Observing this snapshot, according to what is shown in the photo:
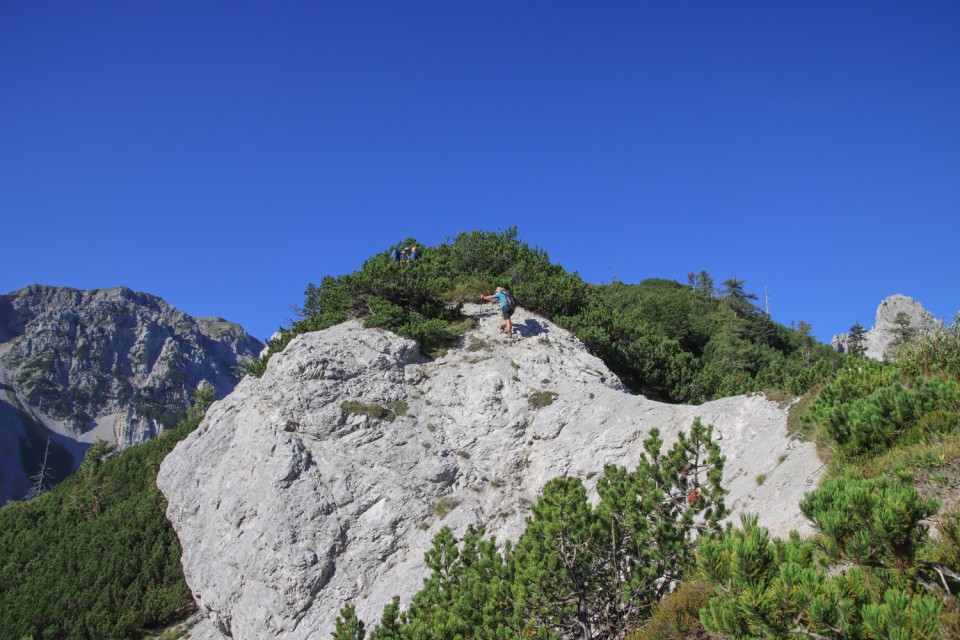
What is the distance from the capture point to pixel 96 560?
2266cm

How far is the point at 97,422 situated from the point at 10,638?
166 meters

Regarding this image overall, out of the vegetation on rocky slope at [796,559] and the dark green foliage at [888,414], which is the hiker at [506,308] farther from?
the dark green foliage at [888,414]

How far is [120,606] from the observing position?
824 inches

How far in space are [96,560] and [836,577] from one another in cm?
2802

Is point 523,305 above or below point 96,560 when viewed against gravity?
above

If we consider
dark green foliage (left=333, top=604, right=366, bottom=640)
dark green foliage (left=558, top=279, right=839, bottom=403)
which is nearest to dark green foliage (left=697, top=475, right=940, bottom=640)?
dark green foliage (left=333, top=604, right=366, bottom=640)

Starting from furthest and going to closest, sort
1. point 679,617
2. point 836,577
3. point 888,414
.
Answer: point 888,414
point 679,617
point 836,577

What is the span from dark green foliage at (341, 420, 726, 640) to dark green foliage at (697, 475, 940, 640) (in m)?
2.73

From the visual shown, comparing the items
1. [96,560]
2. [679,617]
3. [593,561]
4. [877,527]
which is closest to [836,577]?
[877,527]

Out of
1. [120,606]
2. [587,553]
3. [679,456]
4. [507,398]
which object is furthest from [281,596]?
[120,606]

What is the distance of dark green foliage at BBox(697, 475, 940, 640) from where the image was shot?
3.28 meters

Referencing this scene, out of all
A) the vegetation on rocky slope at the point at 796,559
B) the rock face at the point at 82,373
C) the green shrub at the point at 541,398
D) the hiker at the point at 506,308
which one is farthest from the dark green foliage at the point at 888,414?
the rock face at the point at 82,373

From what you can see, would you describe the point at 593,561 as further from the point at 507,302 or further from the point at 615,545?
the point at 507,302

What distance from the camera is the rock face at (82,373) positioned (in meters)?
140
